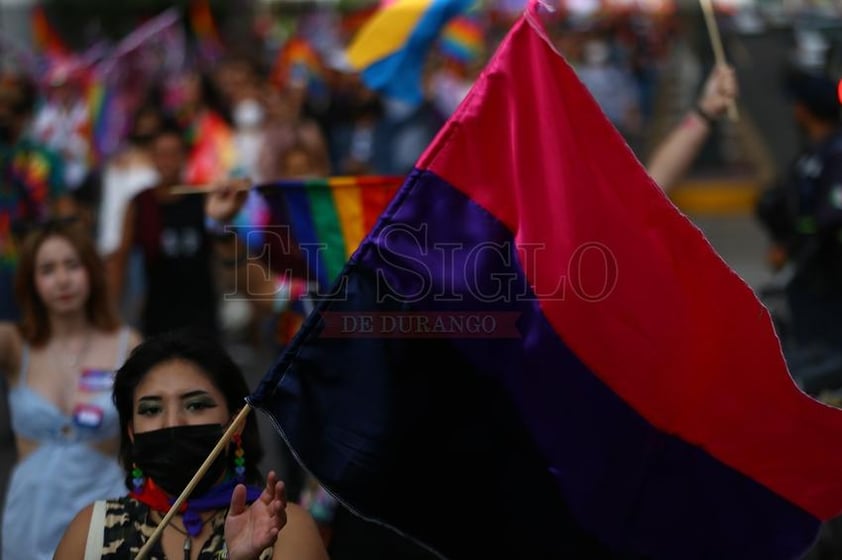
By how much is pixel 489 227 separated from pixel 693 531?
98 centimetres

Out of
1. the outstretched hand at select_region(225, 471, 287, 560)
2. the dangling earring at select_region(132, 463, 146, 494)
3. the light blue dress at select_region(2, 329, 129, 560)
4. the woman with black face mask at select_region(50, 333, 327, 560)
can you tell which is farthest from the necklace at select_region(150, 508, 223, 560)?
the light blue dress at select_region(2, 329, 129, 560)

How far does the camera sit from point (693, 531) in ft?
12.1

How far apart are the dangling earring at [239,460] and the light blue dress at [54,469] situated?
1240 mm

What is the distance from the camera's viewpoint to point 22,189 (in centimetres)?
827

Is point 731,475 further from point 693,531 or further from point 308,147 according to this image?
point 308,147

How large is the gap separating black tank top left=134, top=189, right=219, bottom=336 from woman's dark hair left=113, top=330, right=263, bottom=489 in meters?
3.58

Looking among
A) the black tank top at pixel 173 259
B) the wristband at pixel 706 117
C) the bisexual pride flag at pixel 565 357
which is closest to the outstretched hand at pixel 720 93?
the wristband at pixel 706 117

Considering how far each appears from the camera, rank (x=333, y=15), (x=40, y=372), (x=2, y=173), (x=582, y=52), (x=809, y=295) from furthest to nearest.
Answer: (x=333, y=15) < (x=582, y=52) < (x=2, y=173) < (x=809, y=295) < (x=40, y=372)

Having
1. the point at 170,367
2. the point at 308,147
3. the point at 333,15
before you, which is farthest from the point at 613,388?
the point at 333,15

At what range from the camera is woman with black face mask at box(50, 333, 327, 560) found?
11.1 ft

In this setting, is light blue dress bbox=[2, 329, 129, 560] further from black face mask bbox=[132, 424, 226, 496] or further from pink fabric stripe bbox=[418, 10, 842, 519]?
pink fabric stripe bbox=[418, 10, 842, 519]

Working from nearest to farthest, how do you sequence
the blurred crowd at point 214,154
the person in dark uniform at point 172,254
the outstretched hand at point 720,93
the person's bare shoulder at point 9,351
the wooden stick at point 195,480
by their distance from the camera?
the wooden stick at point 195,480, the person's bare shoulder at point 9,351, the outstretched hand at point 720,93, the blurred crowd at point 214,154, the person in dark uniform at point 172,254

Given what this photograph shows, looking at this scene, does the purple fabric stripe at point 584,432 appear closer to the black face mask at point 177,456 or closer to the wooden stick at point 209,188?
the black face mask at point 177,456

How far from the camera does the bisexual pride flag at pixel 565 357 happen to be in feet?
11.8
